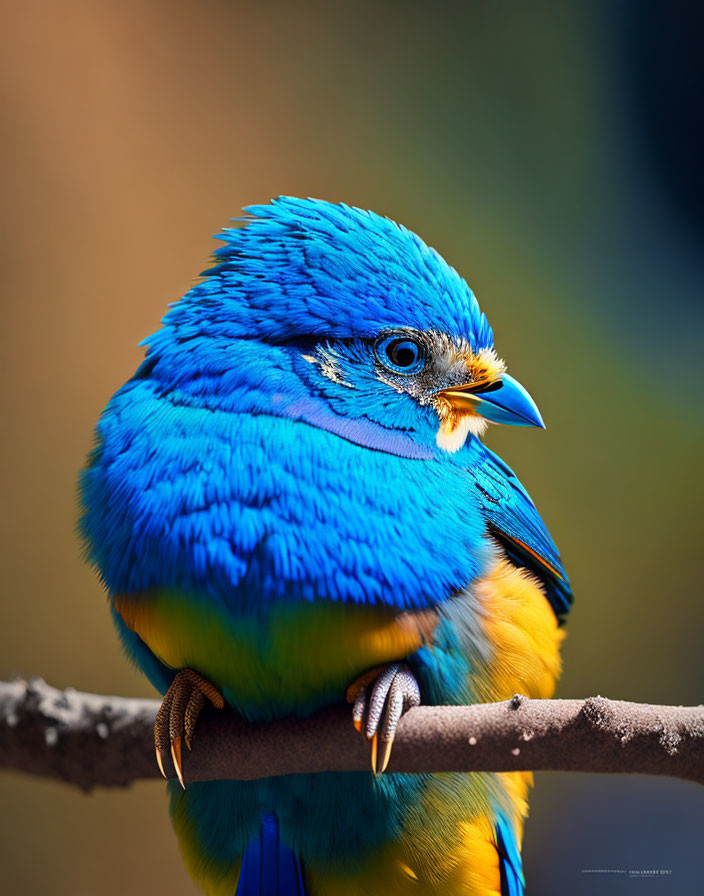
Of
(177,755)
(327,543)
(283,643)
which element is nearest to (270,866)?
(177,755)

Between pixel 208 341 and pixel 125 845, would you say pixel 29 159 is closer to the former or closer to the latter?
pixel 208 341

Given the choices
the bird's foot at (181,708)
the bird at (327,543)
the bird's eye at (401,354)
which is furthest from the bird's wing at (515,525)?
the bird's foot at (181,708)

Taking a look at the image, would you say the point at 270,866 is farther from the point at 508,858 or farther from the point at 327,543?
the point at 327,543

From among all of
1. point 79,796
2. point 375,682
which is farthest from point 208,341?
point 79,796

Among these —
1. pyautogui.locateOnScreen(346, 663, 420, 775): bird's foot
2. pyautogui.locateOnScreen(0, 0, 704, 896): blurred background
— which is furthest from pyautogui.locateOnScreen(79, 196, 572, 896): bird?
pyautogui.locateOnScreen(0, 0, 704, 896): blurred background

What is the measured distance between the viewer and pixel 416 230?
1.63 metres

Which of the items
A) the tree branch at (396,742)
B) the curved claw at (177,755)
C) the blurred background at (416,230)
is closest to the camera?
the tree branch at (396,742)

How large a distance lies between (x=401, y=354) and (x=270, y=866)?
2.13 ft

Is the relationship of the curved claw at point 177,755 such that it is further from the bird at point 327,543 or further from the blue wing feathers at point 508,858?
the blue wing feathers at point 508,858

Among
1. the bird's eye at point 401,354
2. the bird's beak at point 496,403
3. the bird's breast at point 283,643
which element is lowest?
the bird's breast at point 283,643

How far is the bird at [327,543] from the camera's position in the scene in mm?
942

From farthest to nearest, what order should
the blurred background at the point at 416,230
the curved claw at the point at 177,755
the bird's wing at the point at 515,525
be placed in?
the blurred background at the point at 416,230
the bird's wing at the point at 515,525
the curved claw at the point at 177,755

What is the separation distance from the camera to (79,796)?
166 cm

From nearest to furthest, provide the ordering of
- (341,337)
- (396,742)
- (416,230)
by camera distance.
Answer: (396,742)
(341,337)
(416,230)
